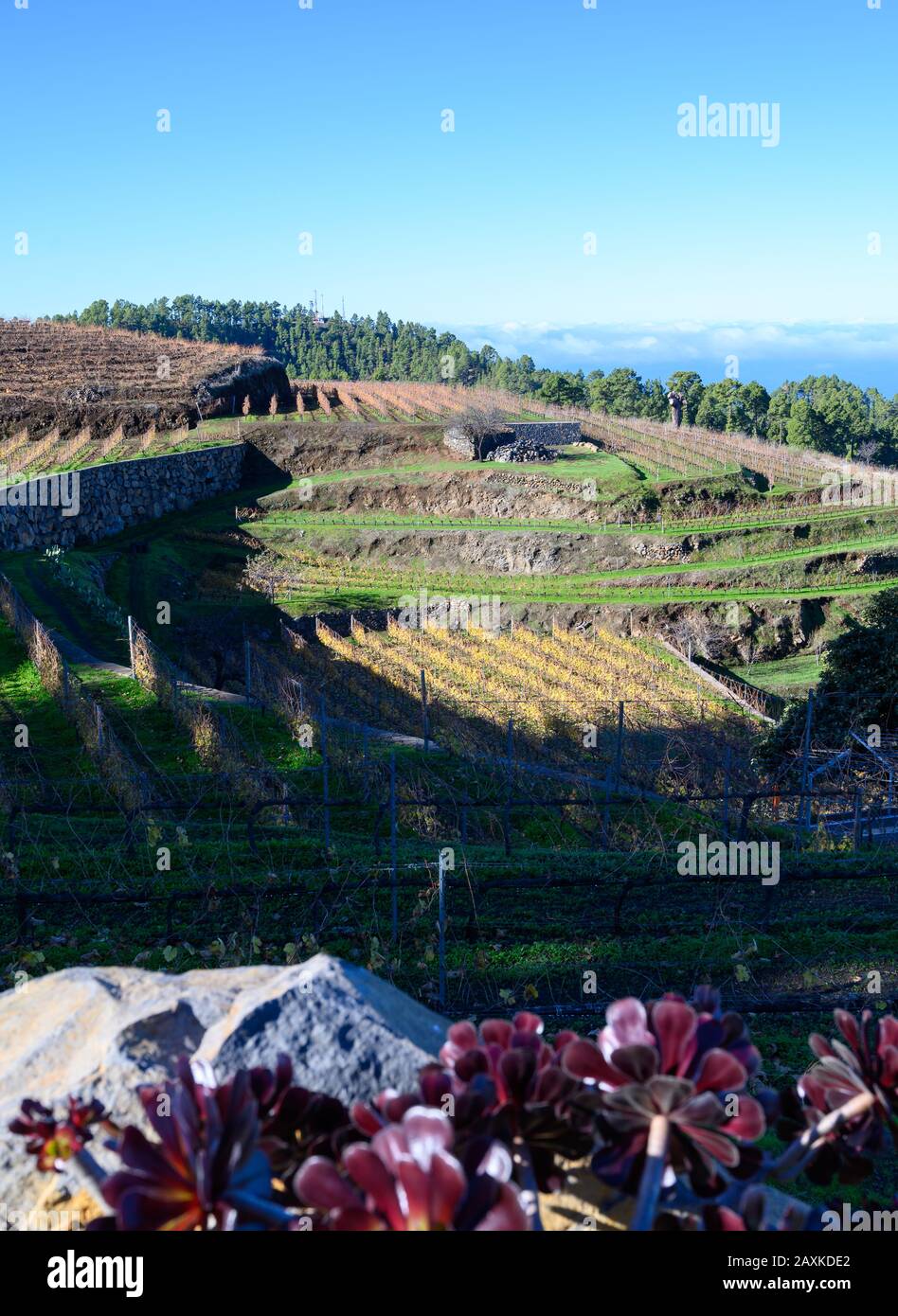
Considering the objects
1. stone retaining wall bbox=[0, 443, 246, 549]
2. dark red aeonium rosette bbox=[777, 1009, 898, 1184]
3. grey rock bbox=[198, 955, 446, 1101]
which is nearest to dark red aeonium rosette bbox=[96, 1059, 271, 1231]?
grey rock bbox=[198, 955, 446, 1101]

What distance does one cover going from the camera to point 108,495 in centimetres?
3938

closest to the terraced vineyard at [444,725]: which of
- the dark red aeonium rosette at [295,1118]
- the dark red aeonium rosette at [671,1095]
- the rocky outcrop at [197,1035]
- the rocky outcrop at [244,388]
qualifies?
the rocky outcrop at [244,388]

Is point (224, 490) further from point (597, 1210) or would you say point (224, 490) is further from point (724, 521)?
point (597, 1210)

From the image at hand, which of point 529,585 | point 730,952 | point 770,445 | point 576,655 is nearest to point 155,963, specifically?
point 730,952

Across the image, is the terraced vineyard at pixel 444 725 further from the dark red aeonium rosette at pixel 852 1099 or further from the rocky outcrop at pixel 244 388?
the dark red aeonium rosette at pixel 852 1099

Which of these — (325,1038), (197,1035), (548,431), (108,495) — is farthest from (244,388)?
(325,1038)

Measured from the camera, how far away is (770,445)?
61.9 metres

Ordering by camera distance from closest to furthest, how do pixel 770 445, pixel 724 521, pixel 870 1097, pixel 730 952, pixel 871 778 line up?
pixel 870 1097
pixel 730 952
pixel 871 778
pixel 724 521
pixel 770 445

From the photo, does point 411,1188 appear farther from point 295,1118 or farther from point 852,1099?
point 852,1099

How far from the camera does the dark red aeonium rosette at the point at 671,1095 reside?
172 centimetres

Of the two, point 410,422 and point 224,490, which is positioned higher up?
point 410,422

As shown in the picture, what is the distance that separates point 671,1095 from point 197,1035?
1.29 meters

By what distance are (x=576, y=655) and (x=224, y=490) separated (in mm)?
23284
